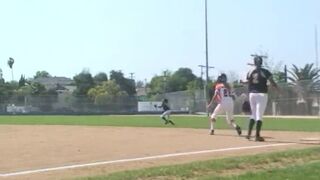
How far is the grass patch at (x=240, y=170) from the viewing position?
316 inches

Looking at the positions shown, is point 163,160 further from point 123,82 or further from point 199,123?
point 123,82

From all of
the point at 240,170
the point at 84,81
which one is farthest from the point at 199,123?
the point at 84,81

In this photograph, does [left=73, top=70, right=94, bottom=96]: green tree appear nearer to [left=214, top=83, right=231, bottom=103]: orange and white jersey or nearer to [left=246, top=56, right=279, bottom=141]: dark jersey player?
[left=214, top=83, right=231, bottom=103]: orange and white jersey

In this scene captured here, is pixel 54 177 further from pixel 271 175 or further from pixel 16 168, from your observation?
pixel 271 175

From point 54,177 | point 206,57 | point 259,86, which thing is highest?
point 206,57

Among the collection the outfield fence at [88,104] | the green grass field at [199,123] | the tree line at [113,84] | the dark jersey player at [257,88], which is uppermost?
the tree line at [113,84]

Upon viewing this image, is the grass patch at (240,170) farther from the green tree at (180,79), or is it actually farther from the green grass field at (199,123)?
the green tree at (180,79)

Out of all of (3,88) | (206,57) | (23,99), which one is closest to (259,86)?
(206,57)

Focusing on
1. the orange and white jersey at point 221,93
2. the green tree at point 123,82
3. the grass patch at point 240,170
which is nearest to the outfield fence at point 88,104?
the orange and white jersey at point 221,93

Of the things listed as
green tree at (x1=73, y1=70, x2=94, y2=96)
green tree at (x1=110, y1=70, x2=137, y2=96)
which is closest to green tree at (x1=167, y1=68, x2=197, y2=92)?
green tree at (x1=110, y1=70, x2=137, y2=96)

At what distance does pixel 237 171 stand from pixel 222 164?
40 cm

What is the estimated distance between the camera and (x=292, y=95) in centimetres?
5288

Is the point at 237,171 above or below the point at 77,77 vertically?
below

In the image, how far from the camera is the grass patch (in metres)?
8.02
